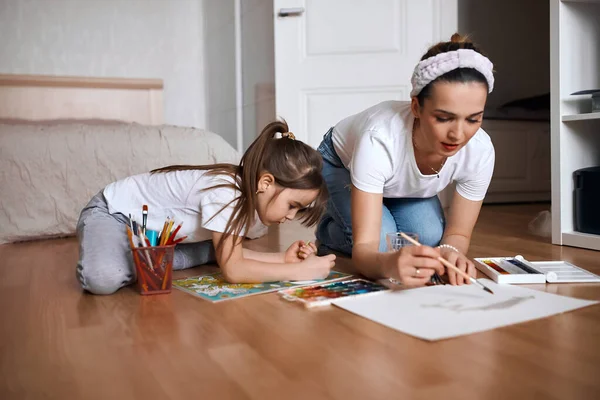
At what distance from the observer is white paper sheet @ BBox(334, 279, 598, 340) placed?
102 centimetres

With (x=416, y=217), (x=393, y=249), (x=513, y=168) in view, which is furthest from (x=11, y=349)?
(x=513, y=168)

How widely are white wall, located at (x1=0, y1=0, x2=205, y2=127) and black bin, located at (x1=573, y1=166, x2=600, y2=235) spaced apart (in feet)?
9.83

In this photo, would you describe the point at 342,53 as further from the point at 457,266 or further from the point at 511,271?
the point at 457,266

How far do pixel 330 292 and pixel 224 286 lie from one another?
28 centimetres

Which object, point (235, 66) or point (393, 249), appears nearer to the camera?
point (393, 249)

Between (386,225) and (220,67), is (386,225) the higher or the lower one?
the lower one

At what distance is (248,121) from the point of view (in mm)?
3980

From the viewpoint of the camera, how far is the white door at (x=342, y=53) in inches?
123

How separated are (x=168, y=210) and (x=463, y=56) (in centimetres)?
85

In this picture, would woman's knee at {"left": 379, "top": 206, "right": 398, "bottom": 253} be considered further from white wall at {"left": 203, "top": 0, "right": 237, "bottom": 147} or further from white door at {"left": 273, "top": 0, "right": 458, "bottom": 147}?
white wall at {"left": 203, "top": 0, "right": 237, "bottom": 147}

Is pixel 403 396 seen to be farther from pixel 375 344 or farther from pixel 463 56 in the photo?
pixel 463 56

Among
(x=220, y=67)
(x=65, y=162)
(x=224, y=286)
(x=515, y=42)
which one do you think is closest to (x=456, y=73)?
(x=224, y=286)

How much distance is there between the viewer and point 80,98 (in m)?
3.93

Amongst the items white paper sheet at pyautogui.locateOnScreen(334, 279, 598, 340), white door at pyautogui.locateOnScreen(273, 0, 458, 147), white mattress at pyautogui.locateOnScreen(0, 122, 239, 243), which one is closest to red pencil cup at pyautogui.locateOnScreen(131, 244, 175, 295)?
white paper sheet at pyautogui.locateOnScreen(334, 279, 598, 340)
